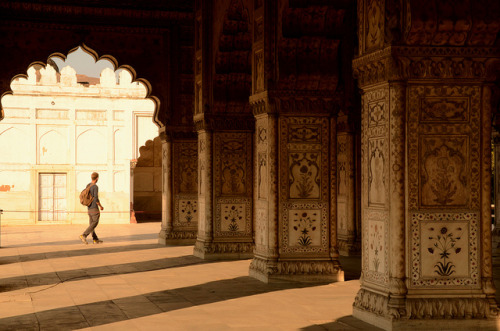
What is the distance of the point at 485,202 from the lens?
6484 millimetres

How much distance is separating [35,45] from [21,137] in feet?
29.4

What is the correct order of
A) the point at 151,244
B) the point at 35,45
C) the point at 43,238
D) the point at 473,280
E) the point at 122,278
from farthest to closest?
the point at 43,238
the point at 151,244
the point at 35,45
the point at 122,278
the point at 473,280

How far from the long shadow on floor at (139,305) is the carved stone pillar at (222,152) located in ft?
9.44

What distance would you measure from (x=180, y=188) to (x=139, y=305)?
7837mm

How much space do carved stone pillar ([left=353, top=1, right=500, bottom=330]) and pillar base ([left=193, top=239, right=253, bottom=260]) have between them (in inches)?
253

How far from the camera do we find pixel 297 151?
9734mm

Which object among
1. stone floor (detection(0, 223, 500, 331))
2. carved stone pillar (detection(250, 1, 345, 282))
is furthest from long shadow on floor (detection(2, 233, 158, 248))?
carved stone pillar (detection(250, 1, 345, 282))

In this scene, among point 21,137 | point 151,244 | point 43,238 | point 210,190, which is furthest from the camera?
point 21,137

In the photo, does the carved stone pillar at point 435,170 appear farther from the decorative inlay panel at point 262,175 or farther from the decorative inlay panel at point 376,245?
the decorative inlay panel at point 262,175

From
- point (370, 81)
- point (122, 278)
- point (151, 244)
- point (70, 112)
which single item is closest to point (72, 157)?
point (70, 112)

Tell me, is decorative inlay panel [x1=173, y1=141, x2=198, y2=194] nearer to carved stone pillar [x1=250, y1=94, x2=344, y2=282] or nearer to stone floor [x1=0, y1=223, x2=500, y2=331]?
stone floor [x1=0, y1=223, x2=500, y2=331]

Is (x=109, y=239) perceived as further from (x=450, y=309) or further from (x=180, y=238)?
(x=450, y=309)

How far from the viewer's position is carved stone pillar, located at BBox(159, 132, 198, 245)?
15656mm

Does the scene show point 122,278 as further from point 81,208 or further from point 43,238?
point 81,208
